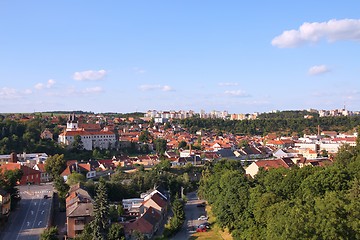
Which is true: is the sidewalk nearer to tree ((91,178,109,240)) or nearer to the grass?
tree ((91,178,109,240))

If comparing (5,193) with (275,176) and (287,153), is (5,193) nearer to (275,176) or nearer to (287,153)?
(275,176)

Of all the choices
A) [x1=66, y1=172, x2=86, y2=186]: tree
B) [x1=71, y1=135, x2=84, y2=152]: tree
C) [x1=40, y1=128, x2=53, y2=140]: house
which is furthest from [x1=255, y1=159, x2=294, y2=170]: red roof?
[x1=40, y1=128, x2=53, y2=140]: house

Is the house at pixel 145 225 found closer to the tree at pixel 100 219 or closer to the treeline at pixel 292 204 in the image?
the tree at pixel 100 219

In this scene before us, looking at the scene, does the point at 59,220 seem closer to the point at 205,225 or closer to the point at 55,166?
the point at 205,225

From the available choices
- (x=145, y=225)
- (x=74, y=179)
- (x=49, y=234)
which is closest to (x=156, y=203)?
(x=145, y=225)

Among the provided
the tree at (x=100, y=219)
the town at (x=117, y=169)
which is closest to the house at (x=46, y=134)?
the town at (x=117, y=169)

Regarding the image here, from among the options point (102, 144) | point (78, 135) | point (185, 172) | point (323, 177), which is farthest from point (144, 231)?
point (102, 144)
